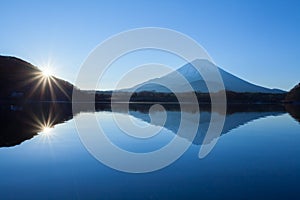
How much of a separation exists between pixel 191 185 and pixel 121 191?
157 centimetres

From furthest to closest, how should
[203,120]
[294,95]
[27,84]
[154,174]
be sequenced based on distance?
[294,95], [27,84], [203,120], [154,174]

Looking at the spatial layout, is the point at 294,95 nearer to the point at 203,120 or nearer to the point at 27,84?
the point at 27,84

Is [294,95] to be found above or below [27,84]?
below

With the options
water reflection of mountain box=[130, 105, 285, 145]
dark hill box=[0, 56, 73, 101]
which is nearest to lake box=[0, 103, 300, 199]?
water reflection of mountain box=[130, 105, 285, 145]

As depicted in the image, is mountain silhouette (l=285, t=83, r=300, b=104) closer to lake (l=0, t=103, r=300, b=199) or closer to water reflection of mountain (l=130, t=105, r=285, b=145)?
water reflection of mountain (l=130, t=105, r=285, b=145)

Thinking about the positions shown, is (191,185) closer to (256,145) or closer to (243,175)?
(243,175)

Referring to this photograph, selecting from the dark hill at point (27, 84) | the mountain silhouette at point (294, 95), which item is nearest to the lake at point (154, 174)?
the dark hill at point (27, 84)

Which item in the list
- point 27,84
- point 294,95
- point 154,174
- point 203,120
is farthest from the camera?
point 294,95

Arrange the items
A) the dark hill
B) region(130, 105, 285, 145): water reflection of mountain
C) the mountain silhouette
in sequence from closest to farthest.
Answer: region(130, 105, 285, 145): water reflection of mountain → the dark hill → the mountain silhouette

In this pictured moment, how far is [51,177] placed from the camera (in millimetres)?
7848

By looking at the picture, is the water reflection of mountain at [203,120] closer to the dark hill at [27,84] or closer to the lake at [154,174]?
the lake at [154,174]

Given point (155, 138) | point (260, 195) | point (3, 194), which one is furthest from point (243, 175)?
point (155, 138)

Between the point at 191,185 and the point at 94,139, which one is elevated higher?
the point at 94,139

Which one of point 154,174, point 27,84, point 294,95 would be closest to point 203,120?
point 154,174
